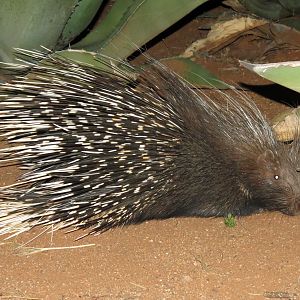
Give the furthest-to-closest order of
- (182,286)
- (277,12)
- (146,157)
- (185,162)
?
(277,12), (185,162), (146,157), (182,286)

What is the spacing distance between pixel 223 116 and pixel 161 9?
0.46m

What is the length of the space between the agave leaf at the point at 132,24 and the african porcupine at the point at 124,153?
0.20 meters

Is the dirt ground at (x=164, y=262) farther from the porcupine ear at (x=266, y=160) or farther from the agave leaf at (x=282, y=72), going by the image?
the agave leaf at (x=282, y=72)

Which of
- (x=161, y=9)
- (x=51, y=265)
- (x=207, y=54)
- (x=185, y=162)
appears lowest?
(x=51, y=265)

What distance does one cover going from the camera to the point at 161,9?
2637mm

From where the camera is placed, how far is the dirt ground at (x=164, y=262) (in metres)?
2.22

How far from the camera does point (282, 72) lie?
5.62 ft

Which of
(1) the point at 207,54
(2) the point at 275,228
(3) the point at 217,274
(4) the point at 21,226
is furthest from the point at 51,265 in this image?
(1) the point at 207,54

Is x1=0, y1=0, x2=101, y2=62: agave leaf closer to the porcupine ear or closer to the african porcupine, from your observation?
the african porcupine

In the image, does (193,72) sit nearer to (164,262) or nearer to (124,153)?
(124,153)

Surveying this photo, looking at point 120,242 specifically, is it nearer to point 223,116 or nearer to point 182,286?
point 182,286

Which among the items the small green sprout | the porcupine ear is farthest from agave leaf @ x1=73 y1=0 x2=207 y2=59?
the small green sprout

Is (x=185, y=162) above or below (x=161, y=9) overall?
below

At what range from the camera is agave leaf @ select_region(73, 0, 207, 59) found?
2.63m
